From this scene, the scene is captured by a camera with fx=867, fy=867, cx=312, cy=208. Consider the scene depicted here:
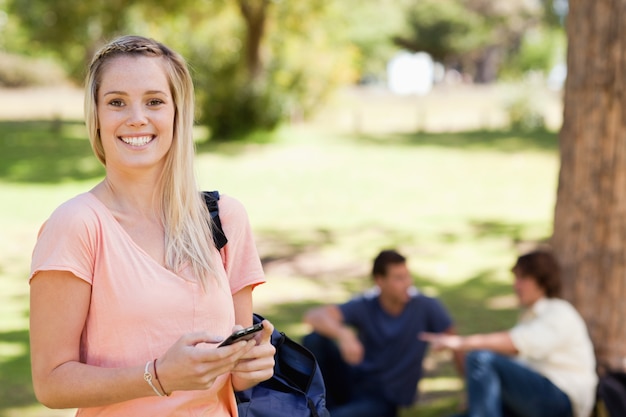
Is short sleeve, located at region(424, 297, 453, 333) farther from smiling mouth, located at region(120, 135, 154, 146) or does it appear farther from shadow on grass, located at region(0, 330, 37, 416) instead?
smiling mouth, located at region(120, 135, 154, 146)

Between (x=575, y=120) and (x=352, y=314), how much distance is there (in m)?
1.82

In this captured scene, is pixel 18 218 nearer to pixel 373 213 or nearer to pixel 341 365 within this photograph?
pixel 373 213

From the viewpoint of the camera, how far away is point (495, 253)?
467 inches

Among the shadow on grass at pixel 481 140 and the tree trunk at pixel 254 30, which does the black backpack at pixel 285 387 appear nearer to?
the shadow on grass at pixel 481 140

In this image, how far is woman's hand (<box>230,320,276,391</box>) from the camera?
1.83m

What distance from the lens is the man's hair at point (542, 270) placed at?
15.6 ft

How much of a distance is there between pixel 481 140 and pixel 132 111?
69.8 feet

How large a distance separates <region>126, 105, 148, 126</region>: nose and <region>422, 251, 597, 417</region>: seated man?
127 inches

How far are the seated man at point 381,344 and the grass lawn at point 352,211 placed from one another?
444 millimetres

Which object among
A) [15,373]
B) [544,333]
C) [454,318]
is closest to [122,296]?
[544,333]

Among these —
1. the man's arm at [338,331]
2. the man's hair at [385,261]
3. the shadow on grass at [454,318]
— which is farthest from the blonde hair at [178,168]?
the shadow on grass at [454,318]

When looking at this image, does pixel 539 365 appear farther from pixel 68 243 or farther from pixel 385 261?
pixel 68 243

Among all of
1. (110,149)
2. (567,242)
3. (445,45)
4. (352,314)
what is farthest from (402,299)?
(445,45)

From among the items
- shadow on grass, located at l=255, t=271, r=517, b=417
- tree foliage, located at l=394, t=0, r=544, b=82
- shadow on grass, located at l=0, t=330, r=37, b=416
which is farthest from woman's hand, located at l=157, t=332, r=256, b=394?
tree foliage, located at l=394, t=0, r=544, b=82
